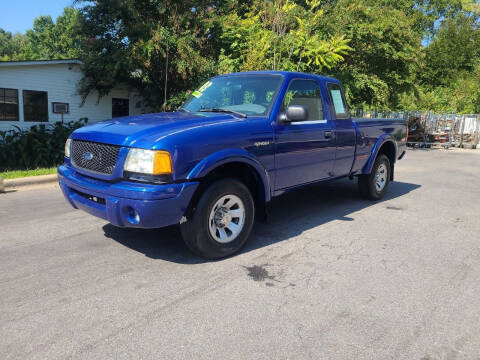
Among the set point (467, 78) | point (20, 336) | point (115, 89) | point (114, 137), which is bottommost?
point (20, 336)

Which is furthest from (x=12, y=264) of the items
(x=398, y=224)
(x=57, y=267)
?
(x=398, y=224)

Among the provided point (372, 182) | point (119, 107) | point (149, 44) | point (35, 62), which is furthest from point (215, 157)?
point (119, 107)

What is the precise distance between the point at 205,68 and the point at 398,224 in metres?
10.5

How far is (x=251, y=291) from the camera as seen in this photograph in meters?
3.25

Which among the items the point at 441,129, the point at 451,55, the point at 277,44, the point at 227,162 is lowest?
the point at 227,162

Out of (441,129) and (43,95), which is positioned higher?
(43,95)

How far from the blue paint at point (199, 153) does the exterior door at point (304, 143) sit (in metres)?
0.01

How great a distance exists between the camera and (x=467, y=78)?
3691 cm

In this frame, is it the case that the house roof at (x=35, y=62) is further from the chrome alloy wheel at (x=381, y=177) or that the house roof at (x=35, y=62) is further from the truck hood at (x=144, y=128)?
the chrome alloy wheel at (x=381, y=177)

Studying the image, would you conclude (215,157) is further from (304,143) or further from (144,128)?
(304,143)

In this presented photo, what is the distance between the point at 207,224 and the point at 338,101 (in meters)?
2.92

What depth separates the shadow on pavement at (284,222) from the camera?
417 centimetres

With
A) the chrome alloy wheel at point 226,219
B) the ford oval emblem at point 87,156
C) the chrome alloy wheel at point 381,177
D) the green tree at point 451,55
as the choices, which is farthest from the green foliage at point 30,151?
the green tree at point 451,55

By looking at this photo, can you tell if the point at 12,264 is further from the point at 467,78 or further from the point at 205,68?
the point at 467,78
